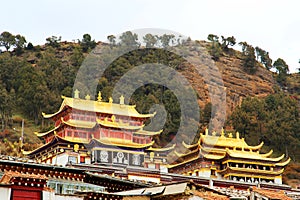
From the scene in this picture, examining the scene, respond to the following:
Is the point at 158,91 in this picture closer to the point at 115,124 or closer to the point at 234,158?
the point at 234,158

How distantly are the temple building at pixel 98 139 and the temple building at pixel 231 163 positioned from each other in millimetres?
3886

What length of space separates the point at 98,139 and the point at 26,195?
1639 inches

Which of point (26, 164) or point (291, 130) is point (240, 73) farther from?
point (26, 164)

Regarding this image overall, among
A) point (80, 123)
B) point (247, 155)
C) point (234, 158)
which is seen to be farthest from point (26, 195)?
point (247, 155)

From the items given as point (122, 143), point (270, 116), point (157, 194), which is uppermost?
point (270, 116)

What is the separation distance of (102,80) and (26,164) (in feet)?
291

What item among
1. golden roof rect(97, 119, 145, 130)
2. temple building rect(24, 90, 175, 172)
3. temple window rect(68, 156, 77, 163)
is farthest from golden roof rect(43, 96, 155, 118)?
temple window rect(68, 156, 77, 163)

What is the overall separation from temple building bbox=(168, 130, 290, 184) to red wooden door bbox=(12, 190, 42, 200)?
45748mm

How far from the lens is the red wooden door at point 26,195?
2114 cm

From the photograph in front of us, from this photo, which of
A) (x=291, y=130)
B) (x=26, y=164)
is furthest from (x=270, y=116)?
(x=26, y=164)

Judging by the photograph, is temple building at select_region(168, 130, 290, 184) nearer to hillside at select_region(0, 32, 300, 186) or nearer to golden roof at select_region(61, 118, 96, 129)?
golden roof at select_region(61, 118, 96, 129)

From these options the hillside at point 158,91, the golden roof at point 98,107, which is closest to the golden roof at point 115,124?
the golden roof at point 98,107

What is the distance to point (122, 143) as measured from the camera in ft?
208

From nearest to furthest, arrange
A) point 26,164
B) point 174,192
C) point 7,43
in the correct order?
1. point 174,192
2. point 26,164
3. point 7,43
